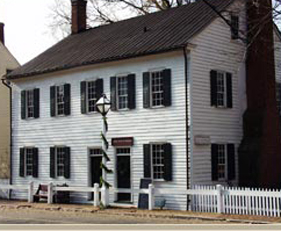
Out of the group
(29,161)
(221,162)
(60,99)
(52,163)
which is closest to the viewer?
(221,162)

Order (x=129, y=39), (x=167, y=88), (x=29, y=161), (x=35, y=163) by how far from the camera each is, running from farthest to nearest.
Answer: (x=29, y=161) < (x=35, y=163) < (x=129, y=39) < (x=167, y=88)

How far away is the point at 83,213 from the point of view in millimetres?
20609

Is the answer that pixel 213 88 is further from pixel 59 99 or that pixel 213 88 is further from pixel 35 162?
pixel 35 162

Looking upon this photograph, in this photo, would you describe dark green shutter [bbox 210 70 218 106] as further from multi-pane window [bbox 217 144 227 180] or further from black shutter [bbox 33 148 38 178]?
black shutter [bbox 33 148 38 178]

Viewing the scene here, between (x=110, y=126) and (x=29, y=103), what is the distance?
20.1 ft

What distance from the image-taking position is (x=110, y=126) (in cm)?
2384

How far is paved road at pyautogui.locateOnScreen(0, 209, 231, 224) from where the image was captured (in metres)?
17.1

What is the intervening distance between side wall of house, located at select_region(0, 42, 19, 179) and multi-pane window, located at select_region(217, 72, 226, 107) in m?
15.5

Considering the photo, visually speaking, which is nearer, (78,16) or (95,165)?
(95,165)

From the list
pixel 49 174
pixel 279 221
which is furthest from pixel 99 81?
pixel 279 221

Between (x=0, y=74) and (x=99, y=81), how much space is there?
1471cm

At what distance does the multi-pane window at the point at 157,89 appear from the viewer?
872 inches

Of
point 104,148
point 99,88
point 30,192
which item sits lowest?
→ point 30,192

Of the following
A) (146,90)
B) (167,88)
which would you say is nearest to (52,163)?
(146,90)
